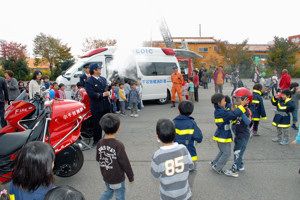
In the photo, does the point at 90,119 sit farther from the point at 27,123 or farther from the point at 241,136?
the point at 241,136

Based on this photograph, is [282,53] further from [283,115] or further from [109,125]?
[109,125]

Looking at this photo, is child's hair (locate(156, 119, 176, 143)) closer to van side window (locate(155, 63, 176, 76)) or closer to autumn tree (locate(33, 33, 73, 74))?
van side window (locate(155, 63, 176, 76))

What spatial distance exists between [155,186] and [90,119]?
2757mm

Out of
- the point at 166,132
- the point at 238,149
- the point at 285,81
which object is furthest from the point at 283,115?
the point at 285,81

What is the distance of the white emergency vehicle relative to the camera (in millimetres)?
9741

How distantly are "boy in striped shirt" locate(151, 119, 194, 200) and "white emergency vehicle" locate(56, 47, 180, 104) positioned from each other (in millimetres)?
7801

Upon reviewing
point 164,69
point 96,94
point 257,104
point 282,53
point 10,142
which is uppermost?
point 282,53

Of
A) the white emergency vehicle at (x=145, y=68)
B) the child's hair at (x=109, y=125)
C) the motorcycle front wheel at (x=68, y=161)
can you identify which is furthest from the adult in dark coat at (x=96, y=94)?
the white emergency vehicle at (x=145, y=68)

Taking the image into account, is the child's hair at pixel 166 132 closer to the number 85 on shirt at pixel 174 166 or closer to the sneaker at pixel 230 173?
the number 85 on shirt at pixel 174 166

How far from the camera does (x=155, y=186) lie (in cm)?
362

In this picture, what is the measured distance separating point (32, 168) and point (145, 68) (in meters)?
9.61

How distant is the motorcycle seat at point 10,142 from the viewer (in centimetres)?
308

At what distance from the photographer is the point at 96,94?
5.15 metres

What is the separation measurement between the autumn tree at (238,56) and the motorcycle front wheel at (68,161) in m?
34.2
